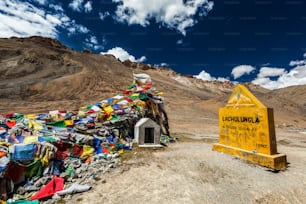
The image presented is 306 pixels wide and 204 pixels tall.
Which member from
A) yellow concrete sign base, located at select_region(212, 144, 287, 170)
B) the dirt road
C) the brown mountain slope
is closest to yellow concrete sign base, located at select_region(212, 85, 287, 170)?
yellow concrete sign base, located at select_region(212, 144, 287, 170)

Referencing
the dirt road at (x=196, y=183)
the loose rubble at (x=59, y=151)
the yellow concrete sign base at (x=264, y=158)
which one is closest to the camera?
the dirt road at (x=196, y=183)

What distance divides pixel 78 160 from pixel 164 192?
403cm

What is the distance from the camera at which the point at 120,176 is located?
6.09 m

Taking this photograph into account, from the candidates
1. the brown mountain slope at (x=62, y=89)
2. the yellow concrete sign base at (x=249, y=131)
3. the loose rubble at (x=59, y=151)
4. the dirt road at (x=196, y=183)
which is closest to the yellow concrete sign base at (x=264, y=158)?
the yellow concrete sign base at (x=249, y=131)

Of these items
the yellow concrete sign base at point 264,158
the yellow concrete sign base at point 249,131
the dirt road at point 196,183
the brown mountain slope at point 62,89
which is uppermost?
the brown mountain slope at point 62,89

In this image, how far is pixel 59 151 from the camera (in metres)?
7.04

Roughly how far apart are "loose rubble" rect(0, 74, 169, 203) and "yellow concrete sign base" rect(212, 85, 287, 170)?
5.06m

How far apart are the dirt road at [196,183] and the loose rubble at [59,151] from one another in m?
0.80

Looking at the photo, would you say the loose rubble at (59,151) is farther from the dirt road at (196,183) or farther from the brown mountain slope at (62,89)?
the brown mountain slope at (62,89)

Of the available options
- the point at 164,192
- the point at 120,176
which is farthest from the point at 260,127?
the point at 120,176

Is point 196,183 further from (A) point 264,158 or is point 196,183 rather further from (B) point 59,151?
(B) point 59,151

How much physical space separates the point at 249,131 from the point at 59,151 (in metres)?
8.20

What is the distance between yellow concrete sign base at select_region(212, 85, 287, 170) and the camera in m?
7.03

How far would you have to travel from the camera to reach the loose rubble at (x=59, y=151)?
5184 millimetres
